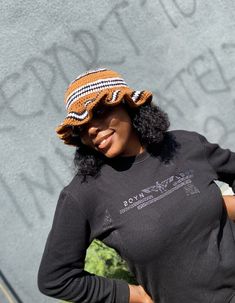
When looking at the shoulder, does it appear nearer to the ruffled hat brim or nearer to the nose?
the ruffled hat brim

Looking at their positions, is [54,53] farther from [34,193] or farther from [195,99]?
[195,99]

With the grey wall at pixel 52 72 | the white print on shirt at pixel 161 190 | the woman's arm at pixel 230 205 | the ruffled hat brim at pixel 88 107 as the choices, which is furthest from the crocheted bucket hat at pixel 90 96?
the grey wall at pixel 52 72

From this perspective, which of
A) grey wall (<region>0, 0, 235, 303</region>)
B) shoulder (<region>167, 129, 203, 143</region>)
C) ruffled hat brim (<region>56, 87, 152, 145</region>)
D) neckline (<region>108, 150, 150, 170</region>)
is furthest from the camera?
grey wall (<region>0, 0, 235, 303</region>)

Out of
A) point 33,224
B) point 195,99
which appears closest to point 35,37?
point 33,224

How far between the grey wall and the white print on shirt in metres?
1.03

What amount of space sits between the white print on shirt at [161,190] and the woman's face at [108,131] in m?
0.16

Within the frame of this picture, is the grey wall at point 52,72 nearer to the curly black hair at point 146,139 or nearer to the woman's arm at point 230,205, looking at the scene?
the curly black hair at point 146,139

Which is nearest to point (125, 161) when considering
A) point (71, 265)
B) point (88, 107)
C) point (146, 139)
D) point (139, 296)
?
point (146, 139)

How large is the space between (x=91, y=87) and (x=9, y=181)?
5.12 ft

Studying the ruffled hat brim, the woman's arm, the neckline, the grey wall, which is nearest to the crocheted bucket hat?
the ruffled hat brim

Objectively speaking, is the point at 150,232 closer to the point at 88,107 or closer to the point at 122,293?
the point at 122,293

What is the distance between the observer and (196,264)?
1607 millimetres

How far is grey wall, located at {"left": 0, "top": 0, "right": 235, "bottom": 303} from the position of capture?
117 inches

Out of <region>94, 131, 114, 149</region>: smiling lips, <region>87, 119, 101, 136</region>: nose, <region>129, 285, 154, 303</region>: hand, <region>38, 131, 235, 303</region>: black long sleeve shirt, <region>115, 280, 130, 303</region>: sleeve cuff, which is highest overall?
Result: <region>87, 119, 101, 136</region>: nose
